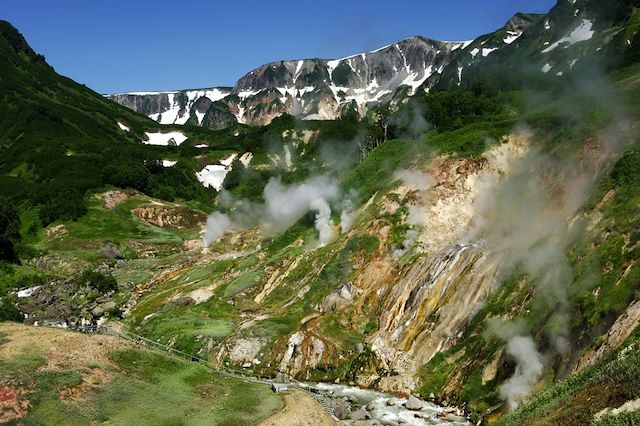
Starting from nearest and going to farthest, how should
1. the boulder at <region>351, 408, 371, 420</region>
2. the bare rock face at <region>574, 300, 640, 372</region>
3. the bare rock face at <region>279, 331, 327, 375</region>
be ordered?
the bare rock face at <region>574, 300, 640, 372</region>, the boulder at <region>351, 408, 371, 420</region>, the bare rock face at <region>279, 331, 327, 375</region>

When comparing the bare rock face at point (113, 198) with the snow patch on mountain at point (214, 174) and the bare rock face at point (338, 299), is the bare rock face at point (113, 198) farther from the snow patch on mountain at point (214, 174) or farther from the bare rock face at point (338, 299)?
the bare rock face at point (338, 299)

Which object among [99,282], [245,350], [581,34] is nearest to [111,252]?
[99,282]

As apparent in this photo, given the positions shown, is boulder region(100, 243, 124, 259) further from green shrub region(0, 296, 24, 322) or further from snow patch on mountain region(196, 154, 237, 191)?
snow patch on mountain region(196, 154, 237, 191)

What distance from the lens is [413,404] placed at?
1479 inches

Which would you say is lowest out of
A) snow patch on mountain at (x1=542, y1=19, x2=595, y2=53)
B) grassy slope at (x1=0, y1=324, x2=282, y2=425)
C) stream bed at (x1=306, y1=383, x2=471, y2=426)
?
stream bed at (x1=306, y1=383, x2=471, y2=426)

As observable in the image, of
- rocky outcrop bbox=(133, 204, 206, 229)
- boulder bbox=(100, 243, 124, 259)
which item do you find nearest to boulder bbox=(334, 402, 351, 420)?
boulder bbox=(100, 243, 124, 259)

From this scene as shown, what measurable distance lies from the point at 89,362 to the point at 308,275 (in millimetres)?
26212

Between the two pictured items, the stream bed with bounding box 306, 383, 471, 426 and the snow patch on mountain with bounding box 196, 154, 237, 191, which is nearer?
the stream bed with bounding box 306, 383, 471, 426

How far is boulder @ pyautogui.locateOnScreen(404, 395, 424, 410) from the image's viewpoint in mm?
37350

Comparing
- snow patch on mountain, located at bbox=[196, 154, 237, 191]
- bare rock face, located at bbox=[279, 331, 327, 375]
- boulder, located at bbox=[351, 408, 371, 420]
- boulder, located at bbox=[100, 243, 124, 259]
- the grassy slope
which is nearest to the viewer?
the grassy slope

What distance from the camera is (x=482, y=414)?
111 ft

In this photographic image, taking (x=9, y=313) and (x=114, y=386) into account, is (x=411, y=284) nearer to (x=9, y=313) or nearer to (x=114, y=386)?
(x=114, y=386)

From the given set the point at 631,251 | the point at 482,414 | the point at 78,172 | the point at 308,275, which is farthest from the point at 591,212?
the point at 78,172

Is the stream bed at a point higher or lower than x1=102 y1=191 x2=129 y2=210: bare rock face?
lower
